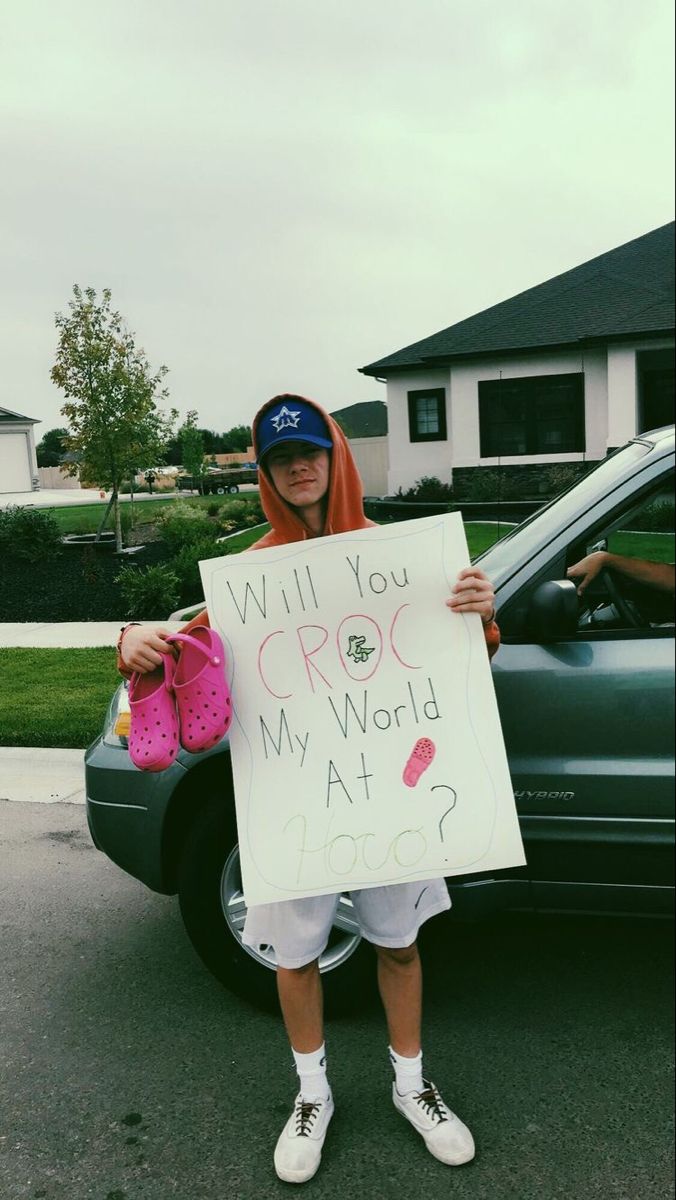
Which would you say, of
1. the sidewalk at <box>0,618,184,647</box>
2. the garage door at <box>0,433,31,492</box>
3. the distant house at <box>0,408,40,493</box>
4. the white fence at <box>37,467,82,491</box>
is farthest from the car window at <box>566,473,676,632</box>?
the white fence at <box>37,467,82,491</box>

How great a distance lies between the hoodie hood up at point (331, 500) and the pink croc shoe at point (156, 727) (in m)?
0.38

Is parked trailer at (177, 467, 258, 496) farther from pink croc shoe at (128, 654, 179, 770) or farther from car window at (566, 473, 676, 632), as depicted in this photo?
pink croc shoe at (128, 654, 179, 770)

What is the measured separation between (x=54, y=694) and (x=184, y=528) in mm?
7092

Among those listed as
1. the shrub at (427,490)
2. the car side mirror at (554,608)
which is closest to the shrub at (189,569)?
the shrub at (427,490)

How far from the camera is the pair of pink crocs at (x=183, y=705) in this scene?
205cm

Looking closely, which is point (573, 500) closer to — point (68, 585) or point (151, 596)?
point (151, 596)

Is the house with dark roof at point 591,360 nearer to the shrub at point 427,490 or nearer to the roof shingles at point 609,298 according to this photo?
the roof shingles at point 609,298

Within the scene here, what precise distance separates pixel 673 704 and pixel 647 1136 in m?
1.07

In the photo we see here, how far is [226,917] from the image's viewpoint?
2969 mm

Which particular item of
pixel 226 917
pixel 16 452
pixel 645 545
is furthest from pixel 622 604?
pixel 16 452

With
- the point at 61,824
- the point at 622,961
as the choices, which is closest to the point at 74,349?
the point at 61,824

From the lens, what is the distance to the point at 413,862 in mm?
2129

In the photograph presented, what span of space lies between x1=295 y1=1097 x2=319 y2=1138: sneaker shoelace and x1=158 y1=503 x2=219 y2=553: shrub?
11.1 m

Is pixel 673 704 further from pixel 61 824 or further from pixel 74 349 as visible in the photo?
pixel 74 349
